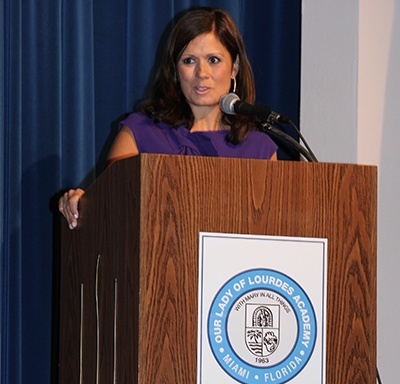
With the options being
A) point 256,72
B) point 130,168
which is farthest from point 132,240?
point 256,72

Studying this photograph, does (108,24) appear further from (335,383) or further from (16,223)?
(335,383)

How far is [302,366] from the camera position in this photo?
5.30 ft

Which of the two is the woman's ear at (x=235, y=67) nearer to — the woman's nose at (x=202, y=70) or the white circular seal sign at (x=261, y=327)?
the woman's nose at (x=202, y=70)

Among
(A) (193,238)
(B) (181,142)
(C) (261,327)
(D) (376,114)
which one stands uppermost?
(D) (376,114)

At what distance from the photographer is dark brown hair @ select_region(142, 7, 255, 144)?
255 cm

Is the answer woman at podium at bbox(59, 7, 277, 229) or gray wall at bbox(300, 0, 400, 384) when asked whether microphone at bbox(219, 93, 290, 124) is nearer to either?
woman at podium at bbox(59, 7, 277, 229)

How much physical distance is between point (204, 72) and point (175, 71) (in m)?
0.11

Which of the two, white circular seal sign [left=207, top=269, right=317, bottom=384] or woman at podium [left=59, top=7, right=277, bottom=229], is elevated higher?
woman at podium [left=59, top=7, right=277, bottom=229]

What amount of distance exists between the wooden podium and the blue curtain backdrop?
4.40 feet

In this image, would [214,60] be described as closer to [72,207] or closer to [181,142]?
[181,142]

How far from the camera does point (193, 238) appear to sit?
5.23 feet

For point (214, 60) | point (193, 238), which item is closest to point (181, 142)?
point (214, 60)

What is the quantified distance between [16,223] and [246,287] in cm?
165

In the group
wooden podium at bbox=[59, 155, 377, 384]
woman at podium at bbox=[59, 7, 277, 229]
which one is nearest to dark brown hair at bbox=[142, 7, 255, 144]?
woman at podium at bbox=[59, 7, 277, 229]
